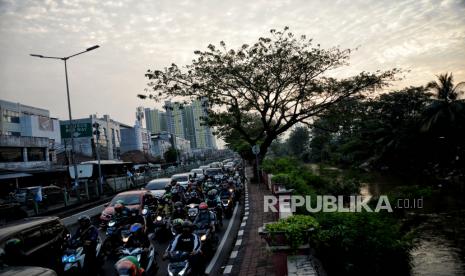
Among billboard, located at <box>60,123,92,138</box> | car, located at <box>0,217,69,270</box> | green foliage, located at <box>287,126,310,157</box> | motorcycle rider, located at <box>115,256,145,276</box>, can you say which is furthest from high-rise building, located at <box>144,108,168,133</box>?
motorcycle rider, located at <box>115,256,145,276</box>

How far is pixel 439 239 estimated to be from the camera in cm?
1171

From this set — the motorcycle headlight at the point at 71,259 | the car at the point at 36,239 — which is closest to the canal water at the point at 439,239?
the motorcycle headlight at the point at 71,259

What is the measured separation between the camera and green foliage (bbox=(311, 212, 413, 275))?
18.7 feet

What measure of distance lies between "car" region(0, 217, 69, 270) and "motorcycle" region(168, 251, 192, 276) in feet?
9.91

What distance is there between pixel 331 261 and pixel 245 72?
18.3 m

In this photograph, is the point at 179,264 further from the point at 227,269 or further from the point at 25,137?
the point at 25,137

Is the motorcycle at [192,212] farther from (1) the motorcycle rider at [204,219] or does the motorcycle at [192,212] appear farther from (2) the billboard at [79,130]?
(2) the billboard at [79,130]

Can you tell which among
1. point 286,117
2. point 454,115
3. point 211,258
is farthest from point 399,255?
point 454,115

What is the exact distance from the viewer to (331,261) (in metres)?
6.01

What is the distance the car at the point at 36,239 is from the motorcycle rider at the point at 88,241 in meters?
0.79

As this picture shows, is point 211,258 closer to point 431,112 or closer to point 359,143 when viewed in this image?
point 431,112

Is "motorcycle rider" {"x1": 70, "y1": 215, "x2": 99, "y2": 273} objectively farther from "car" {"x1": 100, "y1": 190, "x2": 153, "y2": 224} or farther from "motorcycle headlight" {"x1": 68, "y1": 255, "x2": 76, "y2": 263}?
"car" {"x1": 100, "y1": 190, "x2": 153, "y2": 224}

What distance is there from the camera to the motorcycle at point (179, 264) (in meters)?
6.80

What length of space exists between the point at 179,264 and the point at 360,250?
321cm
